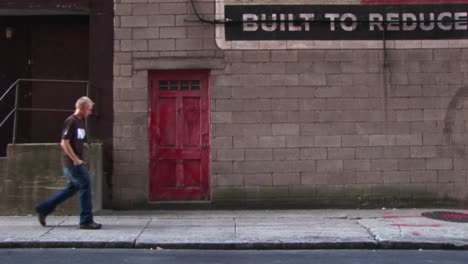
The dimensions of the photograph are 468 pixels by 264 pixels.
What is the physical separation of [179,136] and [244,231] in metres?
2.84

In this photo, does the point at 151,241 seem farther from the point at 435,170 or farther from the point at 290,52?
the point at 435,170

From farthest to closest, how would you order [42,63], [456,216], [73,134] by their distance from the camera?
[42,63] < [456,216] < [73,134]

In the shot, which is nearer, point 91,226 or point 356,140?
point 91,226

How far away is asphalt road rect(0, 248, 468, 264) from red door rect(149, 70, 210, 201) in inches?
127

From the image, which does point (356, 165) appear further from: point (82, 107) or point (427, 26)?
point (82, 107)

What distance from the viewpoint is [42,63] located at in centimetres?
1148

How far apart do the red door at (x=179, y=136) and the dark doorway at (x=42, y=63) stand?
189 centimetres

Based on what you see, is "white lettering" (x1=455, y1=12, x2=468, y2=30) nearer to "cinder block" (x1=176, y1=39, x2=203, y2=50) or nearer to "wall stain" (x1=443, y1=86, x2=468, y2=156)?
"wall stain" (x1=443, y1=86, x2=468, y2=156)

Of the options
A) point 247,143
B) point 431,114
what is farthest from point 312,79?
point 431,114

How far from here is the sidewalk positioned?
24.7 feet

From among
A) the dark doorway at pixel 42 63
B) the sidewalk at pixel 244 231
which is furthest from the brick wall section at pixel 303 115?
the dark doorway at pixel 42 63

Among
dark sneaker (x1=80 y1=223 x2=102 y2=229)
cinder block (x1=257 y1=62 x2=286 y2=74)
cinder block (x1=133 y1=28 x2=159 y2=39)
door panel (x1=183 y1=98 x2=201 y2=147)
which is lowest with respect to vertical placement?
dark sneaker (x1=80 y1=223 x2=102 y2=229)

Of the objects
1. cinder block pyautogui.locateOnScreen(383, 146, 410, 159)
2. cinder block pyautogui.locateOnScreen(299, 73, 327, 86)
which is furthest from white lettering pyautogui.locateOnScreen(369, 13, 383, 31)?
cinder block pyautogui.locateOnScreen(383, 146, 410, 159)

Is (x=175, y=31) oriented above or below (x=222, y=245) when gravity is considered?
above
